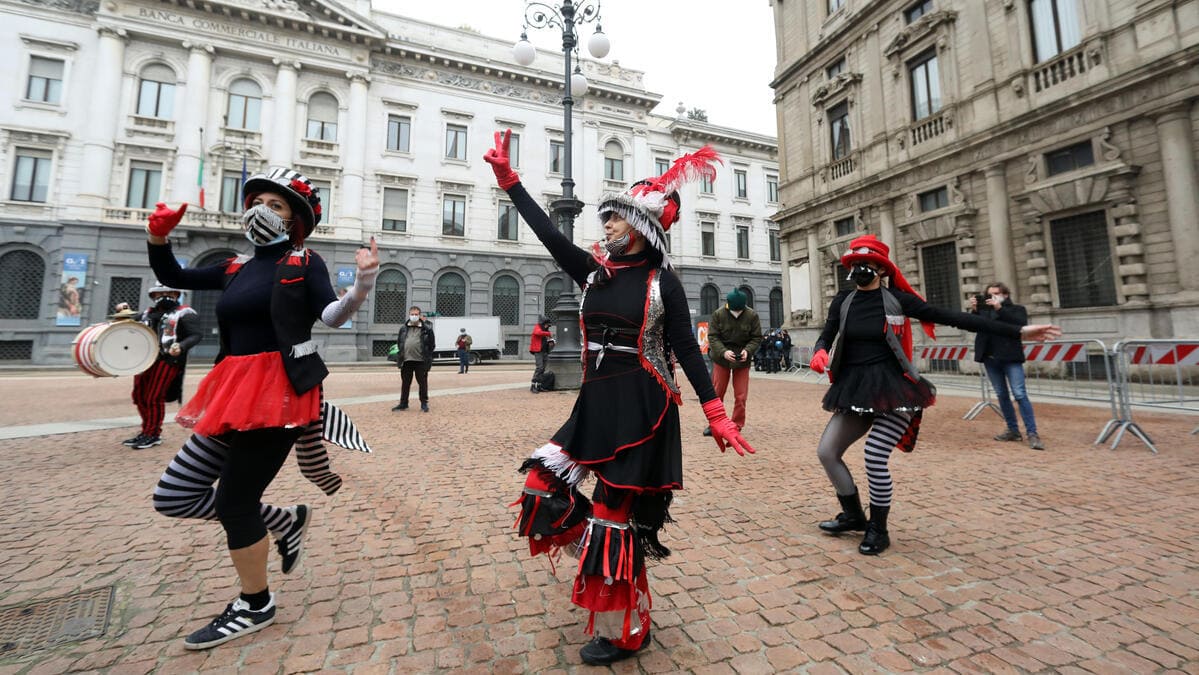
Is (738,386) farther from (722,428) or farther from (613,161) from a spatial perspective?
Answer: (613,161)

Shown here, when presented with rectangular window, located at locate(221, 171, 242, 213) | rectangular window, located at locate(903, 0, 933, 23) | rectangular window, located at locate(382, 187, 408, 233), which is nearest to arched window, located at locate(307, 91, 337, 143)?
rectangular window, located at locate(382, 187, 408, 233)

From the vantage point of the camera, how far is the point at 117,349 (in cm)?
597

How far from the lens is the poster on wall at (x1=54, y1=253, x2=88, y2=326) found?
68.3 ft

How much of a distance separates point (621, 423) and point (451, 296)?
2691 centimetres

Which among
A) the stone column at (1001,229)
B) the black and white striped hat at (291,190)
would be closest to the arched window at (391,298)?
the stone column at (1001,229)

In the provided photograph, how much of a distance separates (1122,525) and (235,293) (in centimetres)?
561

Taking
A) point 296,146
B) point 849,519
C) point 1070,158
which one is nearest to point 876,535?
point 849,519

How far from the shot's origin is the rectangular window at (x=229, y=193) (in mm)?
23828

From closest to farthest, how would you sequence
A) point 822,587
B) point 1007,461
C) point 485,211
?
point 822,587 → point 1007,461 → point 485,211

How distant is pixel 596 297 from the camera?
2318mm

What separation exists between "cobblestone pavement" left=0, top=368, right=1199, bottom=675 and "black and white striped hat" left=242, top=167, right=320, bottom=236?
1933 millimetres

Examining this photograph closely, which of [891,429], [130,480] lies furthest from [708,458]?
[130,480]

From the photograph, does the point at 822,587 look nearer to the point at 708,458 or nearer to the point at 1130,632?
the point at 1130,632

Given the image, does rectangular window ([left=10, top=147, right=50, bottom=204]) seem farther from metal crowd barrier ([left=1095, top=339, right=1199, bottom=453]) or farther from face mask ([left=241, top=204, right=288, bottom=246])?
metal crowd barrier ([left=1095, top=339, right=1199, bottom=453])
